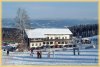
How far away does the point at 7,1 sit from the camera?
501cm

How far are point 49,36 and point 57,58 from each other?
36cm

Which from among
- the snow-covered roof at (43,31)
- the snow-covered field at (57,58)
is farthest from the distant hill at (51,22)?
the snow-covered field at (57,58)

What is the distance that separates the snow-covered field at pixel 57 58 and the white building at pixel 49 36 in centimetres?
22

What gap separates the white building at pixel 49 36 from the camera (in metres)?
5.65

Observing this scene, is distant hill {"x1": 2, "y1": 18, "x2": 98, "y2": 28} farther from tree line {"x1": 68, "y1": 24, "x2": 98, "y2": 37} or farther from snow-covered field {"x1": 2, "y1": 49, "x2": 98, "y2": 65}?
snow-covered field {"x1": 2, "y1": 49, "x2": 98, "y2": 65}

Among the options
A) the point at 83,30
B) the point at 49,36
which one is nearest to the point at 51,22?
the point at 49,36

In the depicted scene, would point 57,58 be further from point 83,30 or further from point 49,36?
point 83,30

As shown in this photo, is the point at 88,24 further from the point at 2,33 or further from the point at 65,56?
the point at 2,33

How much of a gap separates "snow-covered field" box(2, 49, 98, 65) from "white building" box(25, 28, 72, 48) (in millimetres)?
221

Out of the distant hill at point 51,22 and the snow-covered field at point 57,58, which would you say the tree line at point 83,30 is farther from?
the snow-covered field at point 57,58

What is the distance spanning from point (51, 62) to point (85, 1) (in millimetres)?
1025

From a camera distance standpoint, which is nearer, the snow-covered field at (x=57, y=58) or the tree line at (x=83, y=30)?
the snow-covered field at (x=57, y=58)

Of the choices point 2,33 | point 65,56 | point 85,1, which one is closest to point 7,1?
point 2,33

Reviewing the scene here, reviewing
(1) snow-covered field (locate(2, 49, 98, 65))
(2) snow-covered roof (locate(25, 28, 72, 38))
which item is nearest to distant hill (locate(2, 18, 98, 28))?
(2) snow-covered roof (locate(25, 28, 72, 38))
